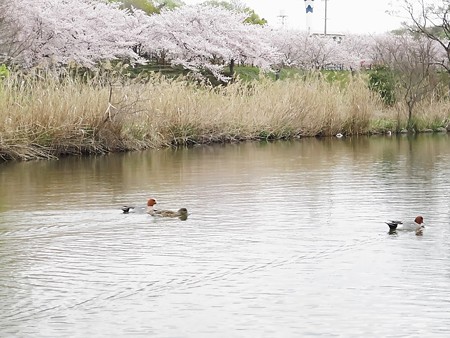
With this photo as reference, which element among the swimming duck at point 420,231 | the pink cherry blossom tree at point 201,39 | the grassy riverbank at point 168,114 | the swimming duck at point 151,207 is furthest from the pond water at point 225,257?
the pink cherry blossom tree at point 201,39

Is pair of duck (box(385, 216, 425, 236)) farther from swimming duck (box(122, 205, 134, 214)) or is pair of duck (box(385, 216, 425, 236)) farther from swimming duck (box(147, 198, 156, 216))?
swimming duck (box(122, 205, 134, 214))

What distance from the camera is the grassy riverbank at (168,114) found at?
62.6 ft

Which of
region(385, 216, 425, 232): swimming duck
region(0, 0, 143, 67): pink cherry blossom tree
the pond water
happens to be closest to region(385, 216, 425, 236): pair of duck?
region(385, 216, 425, 232): swimming duck

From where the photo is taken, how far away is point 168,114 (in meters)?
22.9

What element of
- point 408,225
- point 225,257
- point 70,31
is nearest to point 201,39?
point 70,31

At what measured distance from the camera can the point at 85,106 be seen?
65.8 feet

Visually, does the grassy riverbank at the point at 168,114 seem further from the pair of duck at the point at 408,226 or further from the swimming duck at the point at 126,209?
the pair of duck at the point at 408,226

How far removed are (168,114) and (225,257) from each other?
1535 cm

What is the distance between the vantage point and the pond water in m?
5.78

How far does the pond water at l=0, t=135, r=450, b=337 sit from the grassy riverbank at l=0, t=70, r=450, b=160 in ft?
13.8

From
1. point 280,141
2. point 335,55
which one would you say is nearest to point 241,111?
point 280,141

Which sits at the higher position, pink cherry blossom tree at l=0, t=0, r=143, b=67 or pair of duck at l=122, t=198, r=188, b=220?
pink cherry blossom tree at l=0, t=0, r=143, b=67

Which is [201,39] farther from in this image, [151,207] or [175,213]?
[175,213]

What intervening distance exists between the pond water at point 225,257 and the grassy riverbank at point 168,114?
4220 millimetres
